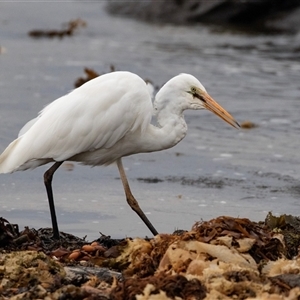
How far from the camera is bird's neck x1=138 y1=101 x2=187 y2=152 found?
7148 mm

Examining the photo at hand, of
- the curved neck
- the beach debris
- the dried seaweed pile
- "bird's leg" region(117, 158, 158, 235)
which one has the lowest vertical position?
the beach debris

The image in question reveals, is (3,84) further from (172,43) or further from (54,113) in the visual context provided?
(54,113)

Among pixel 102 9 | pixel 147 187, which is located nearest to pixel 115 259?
pixel 147 187

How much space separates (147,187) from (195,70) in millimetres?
7884

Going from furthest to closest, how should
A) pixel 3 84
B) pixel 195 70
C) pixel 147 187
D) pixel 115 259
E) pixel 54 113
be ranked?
pixel 195 70
pixel 3 84
pixel 147 187
pixel 54 113
pixel 115 259

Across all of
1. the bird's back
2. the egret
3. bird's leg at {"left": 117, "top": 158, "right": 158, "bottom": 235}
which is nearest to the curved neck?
the egret

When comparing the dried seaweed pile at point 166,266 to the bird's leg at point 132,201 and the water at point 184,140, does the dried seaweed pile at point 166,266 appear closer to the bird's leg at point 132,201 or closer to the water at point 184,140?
the bird's leg at point 132,201

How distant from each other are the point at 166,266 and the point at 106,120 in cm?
189

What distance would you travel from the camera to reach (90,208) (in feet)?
27.0

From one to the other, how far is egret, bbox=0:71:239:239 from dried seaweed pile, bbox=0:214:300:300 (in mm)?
793

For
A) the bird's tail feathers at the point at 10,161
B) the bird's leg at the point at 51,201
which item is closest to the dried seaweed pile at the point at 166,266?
the bird's leg at the point at 51,201

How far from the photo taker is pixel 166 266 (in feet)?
18.1

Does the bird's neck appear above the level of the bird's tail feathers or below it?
above

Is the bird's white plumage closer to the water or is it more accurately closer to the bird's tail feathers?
the bird's tail feathers
